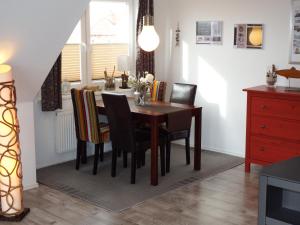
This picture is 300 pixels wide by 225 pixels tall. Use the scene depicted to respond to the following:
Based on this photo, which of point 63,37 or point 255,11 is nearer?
point 63,37

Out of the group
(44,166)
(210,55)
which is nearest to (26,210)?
(44,166)

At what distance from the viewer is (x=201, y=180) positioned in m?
5.10

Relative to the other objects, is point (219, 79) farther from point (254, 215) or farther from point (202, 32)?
point (254, 215)

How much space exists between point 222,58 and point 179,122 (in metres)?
1.41

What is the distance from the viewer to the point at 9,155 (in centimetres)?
398

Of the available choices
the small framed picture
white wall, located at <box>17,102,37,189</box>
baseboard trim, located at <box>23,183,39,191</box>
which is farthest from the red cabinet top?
baseboard trim, located at <box>23,183,39,191</box>

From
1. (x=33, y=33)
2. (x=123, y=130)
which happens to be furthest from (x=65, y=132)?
(x=33, y=33)

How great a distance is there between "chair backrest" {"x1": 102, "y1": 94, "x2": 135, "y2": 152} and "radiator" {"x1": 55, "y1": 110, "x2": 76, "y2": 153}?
33.7 inches

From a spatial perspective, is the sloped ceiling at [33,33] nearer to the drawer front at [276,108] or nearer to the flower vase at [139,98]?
the flower vase at [139,98]

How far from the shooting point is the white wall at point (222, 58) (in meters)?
5.55

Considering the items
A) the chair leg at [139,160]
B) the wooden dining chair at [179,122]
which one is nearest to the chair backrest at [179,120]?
the wooden dining chair at [179,122]

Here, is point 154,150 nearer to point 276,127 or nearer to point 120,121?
point 120,121

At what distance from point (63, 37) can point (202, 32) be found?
8.86 feet

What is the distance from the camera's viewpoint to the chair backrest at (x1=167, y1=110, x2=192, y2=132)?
5.00 metres
